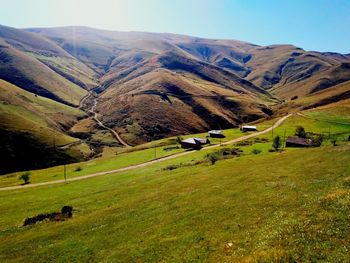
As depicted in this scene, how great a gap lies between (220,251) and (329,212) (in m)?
9.67

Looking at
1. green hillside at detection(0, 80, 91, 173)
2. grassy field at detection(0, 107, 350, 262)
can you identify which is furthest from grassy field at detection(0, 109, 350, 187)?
grassy field at detection(0, 107, 350, 262)

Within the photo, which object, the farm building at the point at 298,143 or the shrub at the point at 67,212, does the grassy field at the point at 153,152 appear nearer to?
the farm building at the point at 298,143

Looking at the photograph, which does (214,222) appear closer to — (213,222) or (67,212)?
(213,222)

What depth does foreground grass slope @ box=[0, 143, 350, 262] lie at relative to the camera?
24641 mm

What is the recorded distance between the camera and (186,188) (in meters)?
50.4

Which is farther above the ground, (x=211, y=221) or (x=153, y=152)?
(x=211, y=221)

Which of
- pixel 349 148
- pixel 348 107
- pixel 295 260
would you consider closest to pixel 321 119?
pixel 348 107

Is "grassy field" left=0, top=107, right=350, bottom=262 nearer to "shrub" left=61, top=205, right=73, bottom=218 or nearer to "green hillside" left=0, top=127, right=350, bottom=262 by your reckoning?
"green hillside" left=0, top=127, right=350, bottom=262

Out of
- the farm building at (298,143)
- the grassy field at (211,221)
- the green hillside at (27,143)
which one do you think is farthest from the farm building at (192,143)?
the grassy field at (211,221)

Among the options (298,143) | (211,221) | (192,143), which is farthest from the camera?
(192,143)

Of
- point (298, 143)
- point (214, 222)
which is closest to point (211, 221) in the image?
Answer: point (214, 222)

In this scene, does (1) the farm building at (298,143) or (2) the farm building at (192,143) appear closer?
(1) the farm building at (298,143)

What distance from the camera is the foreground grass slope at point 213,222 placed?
24641 mm

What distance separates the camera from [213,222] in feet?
105
